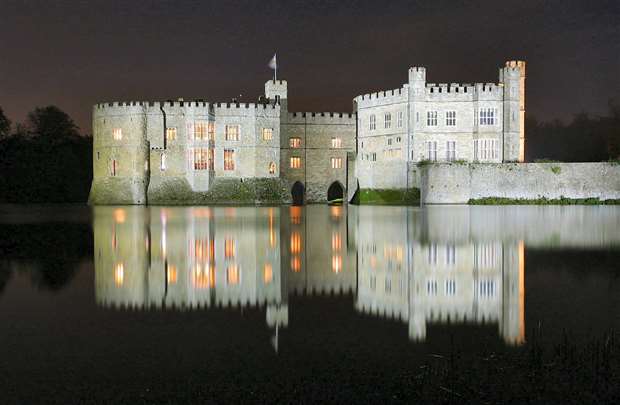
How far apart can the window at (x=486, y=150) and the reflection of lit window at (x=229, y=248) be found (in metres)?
26.7

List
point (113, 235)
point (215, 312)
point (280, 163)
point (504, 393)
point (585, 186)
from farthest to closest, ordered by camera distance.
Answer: point (280, 163)
point (585, 186)
point (113, 235)
point (215, 312)
point (504, 393)

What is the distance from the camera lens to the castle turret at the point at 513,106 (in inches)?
1505

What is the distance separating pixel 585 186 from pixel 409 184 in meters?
9.87

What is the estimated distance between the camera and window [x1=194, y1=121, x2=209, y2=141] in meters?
41.3

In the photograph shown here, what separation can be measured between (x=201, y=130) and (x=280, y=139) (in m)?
5.75

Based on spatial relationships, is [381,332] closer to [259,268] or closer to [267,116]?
[259,268]

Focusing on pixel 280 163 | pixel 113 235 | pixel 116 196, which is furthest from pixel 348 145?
pixel 113 235

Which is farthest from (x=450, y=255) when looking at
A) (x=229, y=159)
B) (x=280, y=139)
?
(x=280, y=139)

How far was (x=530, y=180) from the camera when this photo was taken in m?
36.0

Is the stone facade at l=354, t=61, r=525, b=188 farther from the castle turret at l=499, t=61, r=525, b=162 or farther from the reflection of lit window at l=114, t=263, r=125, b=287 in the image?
the reflection of lit window at l=114, t=263, r=125, b=287

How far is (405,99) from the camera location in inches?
1542

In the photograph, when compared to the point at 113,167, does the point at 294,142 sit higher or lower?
higher

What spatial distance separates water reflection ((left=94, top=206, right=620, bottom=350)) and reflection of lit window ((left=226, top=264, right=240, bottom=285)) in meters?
0.01

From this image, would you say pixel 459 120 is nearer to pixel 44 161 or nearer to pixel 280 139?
pixel 280 139
